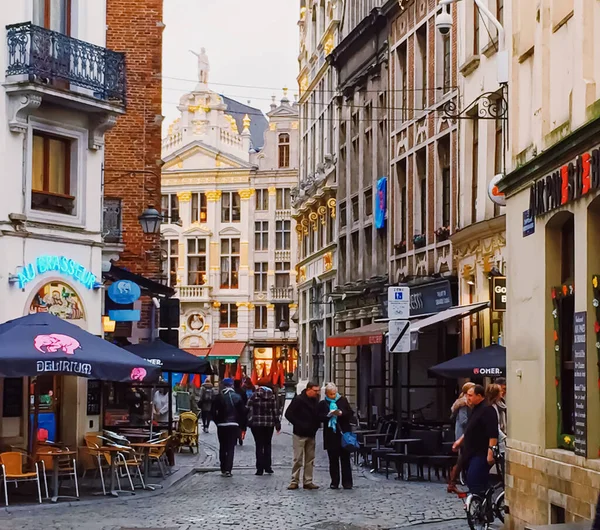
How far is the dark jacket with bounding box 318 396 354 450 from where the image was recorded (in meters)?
22.5

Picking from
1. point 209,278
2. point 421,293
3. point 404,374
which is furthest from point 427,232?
point 209,278

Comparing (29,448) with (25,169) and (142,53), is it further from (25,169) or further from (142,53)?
(142,53)

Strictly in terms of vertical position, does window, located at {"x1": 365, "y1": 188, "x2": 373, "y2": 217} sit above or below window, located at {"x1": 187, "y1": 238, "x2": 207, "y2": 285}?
below

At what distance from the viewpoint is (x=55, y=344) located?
→ 1956cm

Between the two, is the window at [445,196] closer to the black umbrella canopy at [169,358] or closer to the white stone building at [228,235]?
the black umbrella canopy at [169,358]

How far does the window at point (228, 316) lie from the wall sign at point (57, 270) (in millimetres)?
58275

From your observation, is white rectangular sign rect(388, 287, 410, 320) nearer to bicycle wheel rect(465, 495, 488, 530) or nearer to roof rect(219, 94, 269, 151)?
bicycle wheel rect(465, 495, 488, 530)

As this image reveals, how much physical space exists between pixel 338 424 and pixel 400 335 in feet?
7.49

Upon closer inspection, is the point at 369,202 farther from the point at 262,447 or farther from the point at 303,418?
the point at 303,418

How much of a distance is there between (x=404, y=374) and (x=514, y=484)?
22.4 meters

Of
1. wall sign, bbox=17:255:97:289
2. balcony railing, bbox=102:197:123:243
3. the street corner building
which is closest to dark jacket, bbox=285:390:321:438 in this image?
wall sign, bbox=17:255:97:289

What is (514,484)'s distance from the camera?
15609 mm

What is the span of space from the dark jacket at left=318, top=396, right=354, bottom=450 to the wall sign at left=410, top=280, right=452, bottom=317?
381 inches

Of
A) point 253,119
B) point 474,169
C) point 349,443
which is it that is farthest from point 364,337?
point 253,119
